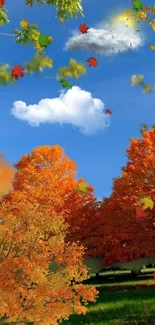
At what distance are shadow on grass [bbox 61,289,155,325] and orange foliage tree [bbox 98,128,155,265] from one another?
713cm

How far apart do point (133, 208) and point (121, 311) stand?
12029 millimetres

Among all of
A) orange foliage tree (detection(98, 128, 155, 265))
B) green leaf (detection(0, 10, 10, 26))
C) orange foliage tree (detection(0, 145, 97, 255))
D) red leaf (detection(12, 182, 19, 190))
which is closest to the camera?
green leaf (detection(0, 10, 10, 26))

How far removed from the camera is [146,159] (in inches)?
1407

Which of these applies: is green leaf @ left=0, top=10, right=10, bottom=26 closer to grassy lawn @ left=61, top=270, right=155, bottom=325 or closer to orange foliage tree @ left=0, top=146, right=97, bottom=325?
orange foliage tree @ left=0, top=146, right=97, bottom=325

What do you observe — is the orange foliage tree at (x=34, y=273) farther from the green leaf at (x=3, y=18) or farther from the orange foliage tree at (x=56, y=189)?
the orange foliage tree at (x=56, y=189)

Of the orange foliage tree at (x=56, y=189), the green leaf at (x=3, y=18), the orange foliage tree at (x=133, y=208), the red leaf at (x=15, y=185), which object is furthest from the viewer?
the red leaf at (x=15, y=185)

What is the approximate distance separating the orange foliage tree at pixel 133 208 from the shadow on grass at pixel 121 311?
23.4 feet

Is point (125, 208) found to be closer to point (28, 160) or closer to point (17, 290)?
point (28, 160)

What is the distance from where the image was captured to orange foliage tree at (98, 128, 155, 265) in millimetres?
35250

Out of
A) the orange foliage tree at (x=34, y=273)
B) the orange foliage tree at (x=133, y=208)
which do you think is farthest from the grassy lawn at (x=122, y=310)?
the orange foliage tree at (x=133, y=208)

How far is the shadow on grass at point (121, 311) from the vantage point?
21.1 metres

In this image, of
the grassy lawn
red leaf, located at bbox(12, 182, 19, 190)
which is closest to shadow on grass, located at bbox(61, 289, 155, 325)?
the grassy lawn

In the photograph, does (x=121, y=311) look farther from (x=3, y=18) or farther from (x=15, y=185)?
(x=15, y=185)

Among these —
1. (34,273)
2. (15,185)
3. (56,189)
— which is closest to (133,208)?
(56,189)
